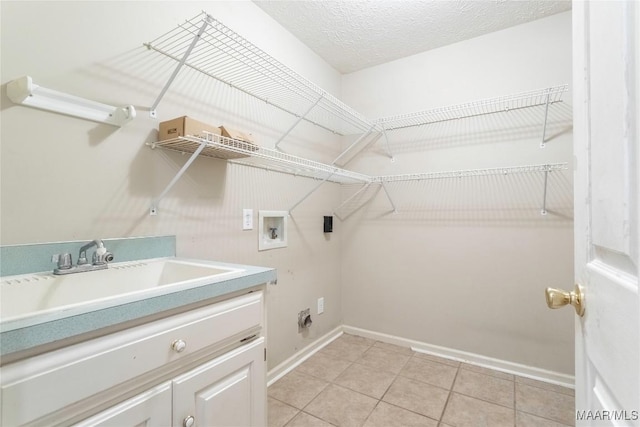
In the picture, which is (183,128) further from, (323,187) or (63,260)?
(323,187)

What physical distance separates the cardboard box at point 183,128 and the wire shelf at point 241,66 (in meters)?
0.22

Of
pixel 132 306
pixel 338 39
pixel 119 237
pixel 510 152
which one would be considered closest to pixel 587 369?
pixel 132 306

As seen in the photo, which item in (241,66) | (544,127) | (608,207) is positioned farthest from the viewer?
(544,127)

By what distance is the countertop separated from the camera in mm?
530

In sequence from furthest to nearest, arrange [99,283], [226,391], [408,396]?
[408,396] → [99,283] → [226,391]

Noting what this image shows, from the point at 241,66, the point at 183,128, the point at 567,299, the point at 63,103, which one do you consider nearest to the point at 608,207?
the point at 567,299

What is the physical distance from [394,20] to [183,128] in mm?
1614

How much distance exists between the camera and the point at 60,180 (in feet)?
3.33

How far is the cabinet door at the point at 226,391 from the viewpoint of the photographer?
2.64 ft

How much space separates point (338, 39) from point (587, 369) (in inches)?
90.0

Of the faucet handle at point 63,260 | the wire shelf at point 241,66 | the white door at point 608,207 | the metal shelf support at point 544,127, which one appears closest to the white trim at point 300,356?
the faucet handle at point 63,260

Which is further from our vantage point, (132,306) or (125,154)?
(125,154)

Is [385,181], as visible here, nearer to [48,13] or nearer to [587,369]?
[587,369]

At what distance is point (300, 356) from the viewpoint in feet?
7.03
